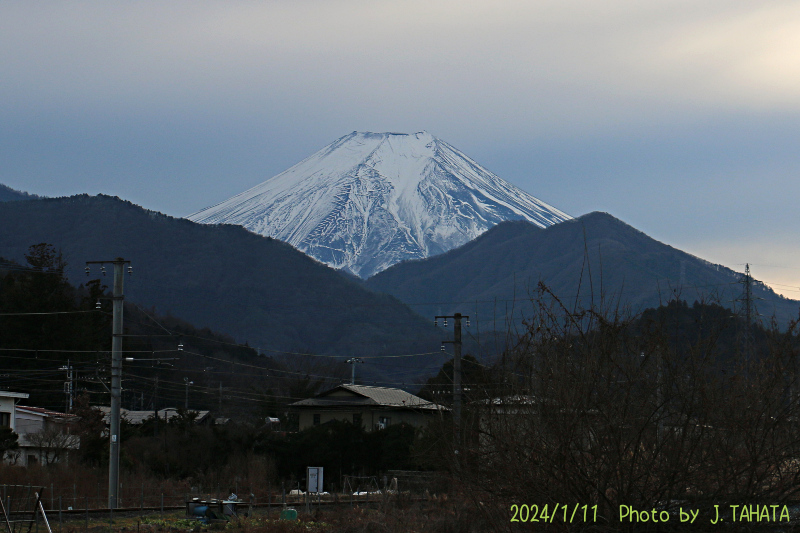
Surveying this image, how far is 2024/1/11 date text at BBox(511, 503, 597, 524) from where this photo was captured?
7.20 m

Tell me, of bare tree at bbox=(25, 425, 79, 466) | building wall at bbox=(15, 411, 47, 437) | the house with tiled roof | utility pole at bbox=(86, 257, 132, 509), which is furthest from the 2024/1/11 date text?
building wall at bbox=(15, 411, 47, 437)

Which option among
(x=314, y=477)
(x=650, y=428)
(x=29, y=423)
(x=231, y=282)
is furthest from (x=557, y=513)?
(x=231, y=282)

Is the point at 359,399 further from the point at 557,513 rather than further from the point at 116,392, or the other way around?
the point at 557,513

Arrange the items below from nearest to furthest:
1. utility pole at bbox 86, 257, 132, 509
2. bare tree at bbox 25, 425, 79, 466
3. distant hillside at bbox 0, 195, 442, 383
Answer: utility pole at bbox 86, 257, 132, 509, bare tree at bbox 25, 425, 79, 466, distant hillside at bbox 0, 195, 442, 383

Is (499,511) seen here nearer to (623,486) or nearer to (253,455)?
Result: (623,486)

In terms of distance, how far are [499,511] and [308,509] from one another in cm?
1559

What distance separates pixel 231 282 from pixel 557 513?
127 metres

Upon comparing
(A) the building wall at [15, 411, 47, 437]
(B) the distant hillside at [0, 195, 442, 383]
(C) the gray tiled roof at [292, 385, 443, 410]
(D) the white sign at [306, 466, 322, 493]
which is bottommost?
(D) the white sign at [306, 466, 322, 493]

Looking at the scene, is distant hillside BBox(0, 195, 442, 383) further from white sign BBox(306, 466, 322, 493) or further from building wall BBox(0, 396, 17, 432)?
white sign BBox(306, 466, 322, 493)

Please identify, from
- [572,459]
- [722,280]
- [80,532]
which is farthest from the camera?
[722,280]

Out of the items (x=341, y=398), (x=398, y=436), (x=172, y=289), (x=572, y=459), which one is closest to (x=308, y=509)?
(x=398, y=436)

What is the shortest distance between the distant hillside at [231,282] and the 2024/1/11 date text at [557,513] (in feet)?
275

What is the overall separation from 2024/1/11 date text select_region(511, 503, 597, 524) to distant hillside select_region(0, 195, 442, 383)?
8385cm

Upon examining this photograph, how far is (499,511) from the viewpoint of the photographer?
306 inches
